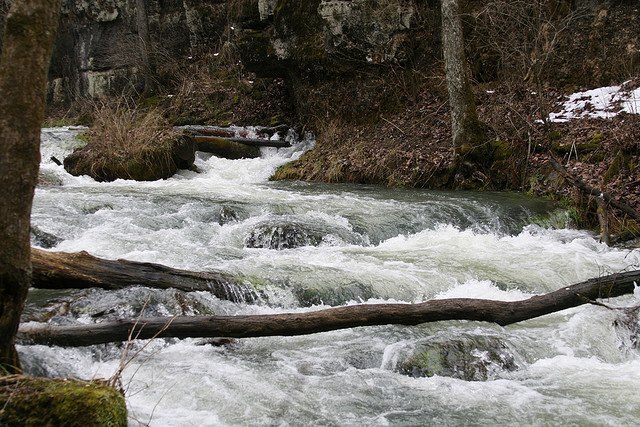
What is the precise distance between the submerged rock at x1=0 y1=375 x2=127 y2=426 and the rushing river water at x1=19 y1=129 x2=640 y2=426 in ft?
2.56

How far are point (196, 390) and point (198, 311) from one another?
1474 mm

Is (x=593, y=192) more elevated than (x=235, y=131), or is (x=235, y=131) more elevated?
(x=593, y=192)

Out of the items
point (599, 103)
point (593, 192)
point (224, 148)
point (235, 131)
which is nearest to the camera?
point (593, 192)

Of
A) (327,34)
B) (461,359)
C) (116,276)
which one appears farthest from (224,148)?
(461,359)

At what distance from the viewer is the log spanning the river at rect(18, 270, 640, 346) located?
4930 mm

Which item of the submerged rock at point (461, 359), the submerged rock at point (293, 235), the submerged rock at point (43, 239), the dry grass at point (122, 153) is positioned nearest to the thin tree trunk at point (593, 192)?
the submerged rock at point (293, 235)

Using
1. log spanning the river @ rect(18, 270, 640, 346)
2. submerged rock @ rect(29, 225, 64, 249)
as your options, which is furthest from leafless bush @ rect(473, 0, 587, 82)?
submerged rock @ rect(29, 225, 64, 249)

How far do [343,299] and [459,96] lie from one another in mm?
7733

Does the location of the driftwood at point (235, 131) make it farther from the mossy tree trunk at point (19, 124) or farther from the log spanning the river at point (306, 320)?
→ the mossy tree trunk at point (19, 124)

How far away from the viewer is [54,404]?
3.57 m

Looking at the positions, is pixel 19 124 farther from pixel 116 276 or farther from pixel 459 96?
pixel 459 96

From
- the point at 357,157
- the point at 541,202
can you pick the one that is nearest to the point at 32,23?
the point at 541,202

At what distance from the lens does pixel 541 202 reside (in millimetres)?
12242

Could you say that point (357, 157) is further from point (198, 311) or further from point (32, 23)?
point (32, 23)
